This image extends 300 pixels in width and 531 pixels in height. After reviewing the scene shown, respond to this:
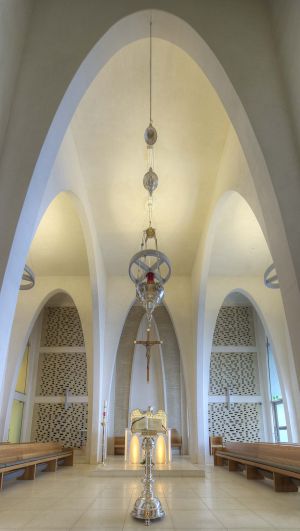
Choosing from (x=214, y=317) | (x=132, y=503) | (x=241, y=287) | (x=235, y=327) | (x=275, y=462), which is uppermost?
(x=241, y=287)

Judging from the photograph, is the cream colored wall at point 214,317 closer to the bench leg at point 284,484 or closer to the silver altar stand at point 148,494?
the bench leg at point 284,484

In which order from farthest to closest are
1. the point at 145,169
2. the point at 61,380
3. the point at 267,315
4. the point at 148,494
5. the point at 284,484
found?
1. the point at 61,380
2. the point at 267,315
3. the point at 145,169
4. the point at 284,484
5. the point at 148,494

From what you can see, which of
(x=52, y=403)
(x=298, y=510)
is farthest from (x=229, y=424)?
(x=298, y=510)

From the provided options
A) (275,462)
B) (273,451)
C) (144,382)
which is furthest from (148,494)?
(144,382)

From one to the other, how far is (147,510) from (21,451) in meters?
3.46

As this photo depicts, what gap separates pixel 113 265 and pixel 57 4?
7281 millimetres

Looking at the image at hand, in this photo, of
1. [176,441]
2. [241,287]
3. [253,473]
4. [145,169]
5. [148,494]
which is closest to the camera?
[148,494]

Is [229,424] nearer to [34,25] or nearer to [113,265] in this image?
[113,265]

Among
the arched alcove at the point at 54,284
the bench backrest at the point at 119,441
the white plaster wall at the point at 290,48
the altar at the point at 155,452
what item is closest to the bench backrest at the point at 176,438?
the bench backrest at the point at 119,441

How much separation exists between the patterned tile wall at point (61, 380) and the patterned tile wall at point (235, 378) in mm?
4071

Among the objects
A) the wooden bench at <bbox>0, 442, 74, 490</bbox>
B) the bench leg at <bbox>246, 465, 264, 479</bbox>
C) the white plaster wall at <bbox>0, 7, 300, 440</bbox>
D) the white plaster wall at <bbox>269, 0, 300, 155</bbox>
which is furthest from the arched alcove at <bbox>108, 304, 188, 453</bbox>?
the white plaster wall at <bbox>269, 0, 300, 155</bbox>

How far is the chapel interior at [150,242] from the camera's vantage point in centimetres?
331

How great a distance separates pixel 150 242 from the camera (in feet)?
30.7

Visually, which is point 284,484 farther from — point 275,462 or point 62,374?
point 62,374
